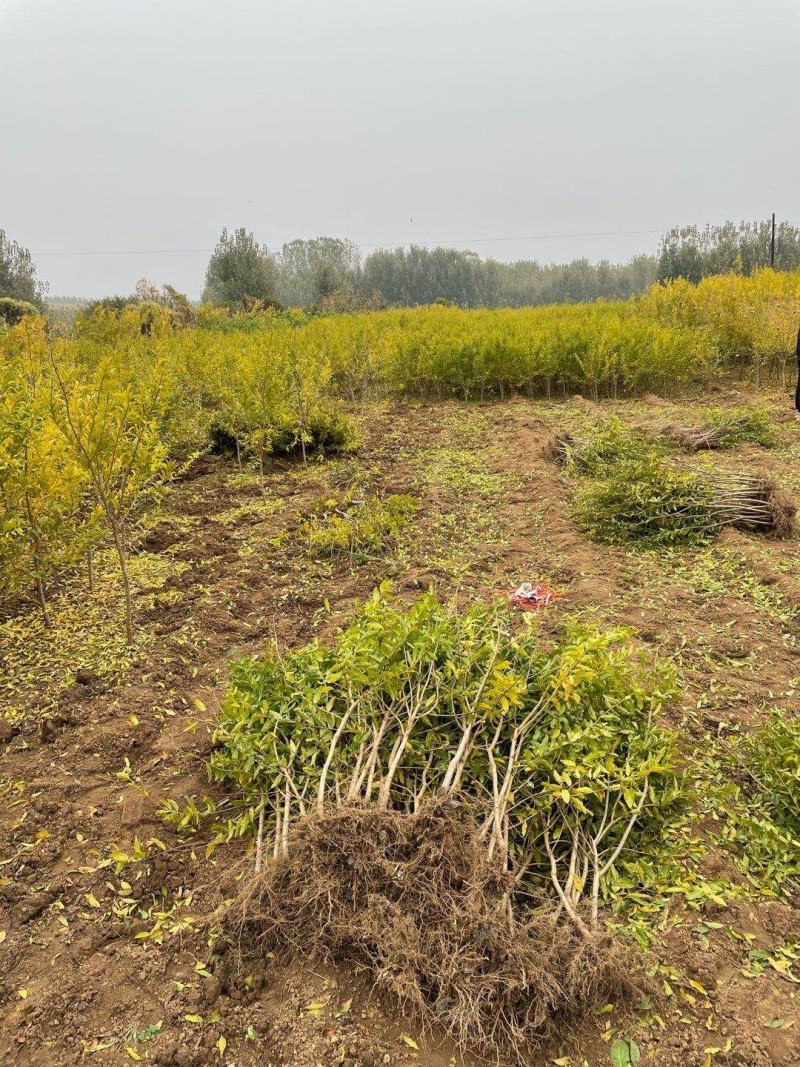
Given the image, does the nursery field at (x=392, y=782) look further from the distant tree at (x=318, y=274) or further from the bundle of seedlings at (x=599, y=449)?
the distant tree at (x=318, y=274)

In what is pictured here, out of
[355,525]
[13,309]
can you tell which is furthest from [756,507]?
[13,309]

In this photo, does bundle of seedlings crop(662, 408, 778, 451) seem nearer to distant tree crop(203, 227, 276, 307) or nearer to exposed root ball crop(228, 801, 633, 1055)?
exposed root ball crop(228, 801, 633, 1055)

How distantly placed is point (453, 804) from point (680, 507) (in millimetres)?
4376

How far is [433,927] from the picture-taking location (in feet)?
6.81

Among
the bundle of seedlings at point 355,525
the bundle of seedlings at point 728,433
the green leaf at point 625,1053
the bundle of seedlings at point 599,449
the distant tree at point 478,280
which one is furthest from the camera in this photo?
the distant tree at point 478,280

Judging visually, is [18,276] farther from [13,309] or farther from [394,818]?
[394,818]

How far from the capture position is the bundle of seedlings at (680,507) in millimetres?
5652

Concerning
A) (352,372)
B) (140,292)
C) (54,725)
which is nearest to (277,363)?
(352,372)

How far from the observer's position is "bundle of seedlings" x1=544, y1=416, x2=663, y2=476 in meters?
7.54

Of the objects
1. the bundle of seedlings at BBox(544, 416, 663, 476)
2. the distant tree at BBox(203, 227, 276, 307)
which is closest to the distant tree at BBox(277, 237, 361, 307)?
the distant tree at BBox(203, 227, 276, 307)

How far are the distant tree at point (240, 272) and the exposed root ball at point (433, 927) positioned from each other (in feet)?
116

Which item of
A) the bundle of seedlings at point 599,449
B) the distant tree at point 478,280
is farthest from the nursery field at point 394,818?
the distant tree at point 478,280

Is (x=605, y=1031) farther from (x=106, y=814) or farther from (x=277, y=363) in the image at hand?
(x=277, y=363)

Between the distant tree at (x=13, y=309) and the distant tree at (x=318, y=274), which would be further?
the distant tree at (x=318, y=274)
